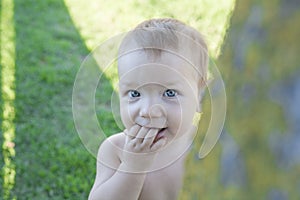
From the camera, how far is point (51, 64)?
11.5 ft

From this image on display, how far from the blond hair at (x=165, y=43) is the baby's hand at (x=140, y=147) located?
11 cm

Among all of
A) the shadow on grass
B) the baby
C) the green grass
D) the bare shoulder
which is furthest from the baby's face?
the shadow on grass

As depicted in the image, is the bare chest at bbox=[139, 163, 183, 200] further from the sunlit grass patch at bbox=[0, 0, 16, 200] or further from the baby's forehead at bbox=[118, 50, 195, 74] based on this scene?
the sunlit grass patch at bbox=[0, 0, 16, 200]

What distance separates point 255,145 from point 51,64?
320cm

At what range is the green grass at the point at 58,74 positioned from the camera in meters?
2.53

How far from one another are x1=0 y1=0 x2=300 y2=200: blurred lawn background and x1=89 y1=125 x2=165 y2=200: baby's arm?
16 centimetres

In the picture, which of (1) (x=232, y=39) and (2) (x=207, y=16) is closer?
(1) (x=232, y=39)

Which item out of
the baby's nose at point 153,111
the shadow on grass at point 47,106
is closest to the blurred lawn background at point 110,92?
the shadow on grass at point 47,106

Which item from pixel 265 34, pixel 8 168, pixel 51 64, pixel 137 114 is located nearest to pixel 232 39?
pixel 265 34

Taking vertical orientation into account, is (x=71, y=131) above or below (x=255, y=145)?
below

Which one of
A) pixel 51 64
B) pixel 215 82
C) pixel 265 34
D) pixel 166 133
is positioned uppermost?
pixel 265 34

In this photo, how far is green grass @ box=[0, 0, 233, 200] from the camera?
2531mm

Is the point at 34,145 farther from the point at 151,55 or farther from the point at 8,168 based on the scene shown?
the point at 151,55

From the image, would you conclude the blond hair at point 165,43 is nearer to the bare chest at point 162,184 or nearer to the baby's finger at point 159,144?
the baby's finger at point 159,144
